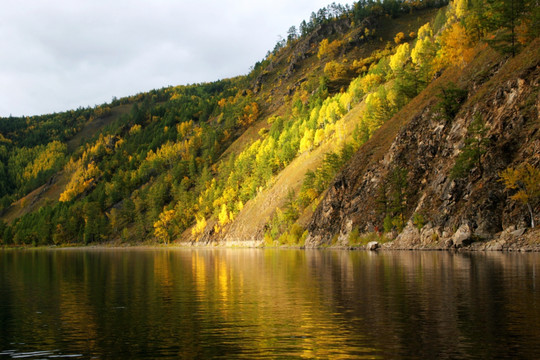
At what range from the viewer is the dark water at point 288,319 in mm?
16094

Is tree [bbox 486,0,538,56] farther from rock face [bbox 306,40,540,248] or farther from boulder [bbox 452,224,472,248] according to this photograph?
boulder [bbox 452,224,472,248]

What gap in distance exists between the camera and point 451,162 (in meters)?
76.9

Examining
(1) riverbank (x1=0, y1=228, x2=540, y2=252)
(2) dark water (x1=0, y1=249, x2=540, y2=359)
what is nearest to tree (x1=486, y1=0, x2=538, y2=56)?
(1) riverbank (x1=0, y1=228, x2=540, y2=252)

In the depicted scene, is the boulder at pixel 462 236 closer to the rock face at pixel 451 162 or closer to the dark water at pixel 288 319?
the rock face at pixel 451 162

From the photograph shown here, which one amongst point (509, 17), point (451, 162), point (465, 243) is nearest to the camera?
point (465, 243)

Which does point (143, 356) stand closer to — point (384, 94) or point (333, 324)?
point (333, 324)

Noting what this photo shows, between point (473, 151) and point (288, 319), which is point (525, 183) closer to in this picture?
point (473, 151)

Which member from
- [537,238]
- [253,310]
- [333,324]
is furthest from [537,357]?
[537,238]

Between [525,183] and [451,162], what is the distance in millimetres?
17319

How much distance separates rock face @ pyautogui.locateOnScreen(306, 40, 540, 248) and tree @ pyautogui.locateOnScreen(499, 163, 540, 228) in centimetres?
168

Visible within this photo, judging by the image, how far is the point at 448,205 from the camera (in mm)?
71375

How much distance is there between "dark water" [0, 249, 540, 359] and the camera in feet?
52.8

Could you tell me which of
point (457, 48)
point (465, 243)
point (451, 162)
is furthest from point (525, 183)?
point (457, 48)

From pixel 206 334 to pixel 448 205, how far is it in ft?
197
